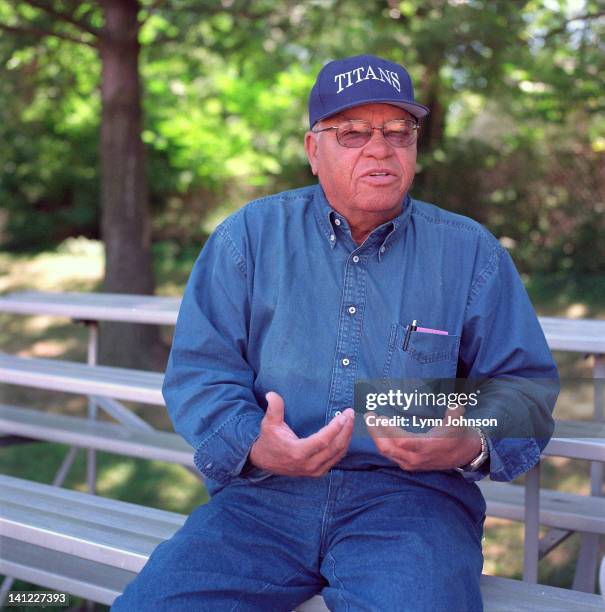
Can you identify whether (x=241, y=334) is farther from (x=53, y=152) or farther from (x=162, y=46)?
(x=53, y=152)

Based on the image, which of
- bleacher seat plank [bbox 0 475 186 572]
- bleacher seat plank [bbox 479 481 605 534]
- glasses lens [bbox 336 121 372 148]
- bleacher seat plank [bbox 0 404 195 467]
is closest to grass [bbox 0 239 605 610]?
bleacher seat plank [bbox 479 481 605 534]

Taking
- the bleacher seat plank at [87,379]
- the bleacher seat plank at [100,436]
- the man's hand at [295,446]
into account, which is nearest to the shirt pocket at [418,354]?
the man's hand at [295,446]

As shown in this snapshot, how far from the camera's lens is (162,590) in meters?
2.01

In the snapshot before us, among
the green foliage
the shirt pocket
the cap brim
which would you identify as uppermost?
the green foliage

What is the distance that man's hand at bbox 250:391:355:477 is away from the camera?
6.47 ft

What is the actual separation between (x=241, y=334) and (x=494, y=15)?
4.85 metres

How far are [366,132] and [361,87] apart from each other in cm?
12

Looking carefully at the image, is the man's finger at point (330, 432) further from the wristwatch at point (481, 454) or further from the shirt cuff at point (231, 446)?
the wristwatch at point (481, 454)

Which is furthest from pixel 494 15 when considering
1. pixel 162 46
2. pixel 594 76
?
pixel 162 46

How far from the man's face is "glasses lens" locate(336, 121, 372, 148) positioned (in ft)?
0.05

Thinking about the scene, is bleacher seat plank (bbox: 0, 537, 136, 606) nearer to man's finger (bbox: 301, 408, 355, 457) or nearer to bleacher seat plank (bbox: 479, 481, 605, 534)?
man's finger (bbox: 301, 408, 355, 457)

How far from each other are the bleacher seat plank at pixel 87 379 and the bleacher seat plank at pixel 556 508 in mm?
1211

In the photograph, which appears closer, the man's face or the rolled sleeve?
the rolled sleeve

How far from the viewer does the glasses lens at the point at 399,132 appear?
2371 millimetres
